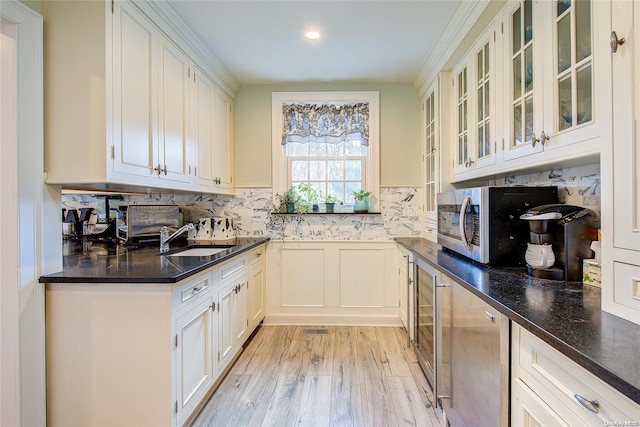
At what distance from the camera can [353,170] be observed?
3326 mm

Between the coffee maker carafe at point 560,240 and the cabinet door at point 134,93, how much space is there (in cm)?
208

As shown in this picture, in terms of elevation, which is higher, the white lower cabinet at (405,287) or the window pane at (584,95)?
the window pane at (584,95)

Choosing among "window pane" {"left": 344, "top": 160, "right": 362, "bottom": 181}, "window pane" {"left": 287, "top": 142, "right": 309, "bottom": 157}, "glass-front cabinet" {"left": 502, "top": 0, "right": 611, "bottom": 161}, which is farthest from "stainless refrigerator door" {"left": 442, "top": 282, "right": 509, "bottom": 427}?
"window pane" {"left": 287, "top": 142, "right": 309, "bottom": 157}

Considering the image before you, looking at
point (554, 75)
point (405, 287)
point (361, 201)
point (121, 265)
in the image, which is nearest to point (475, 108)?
point (554, 75)

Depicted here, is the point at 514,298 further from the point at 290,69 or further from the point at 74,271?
the point at 290,69

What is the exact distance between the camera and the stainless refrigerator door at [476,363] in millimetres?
1036

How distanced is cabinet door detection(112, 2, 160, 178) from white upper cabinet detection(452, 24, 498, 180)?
6.89ft

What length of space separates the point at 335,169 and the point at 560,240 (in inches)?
89.2

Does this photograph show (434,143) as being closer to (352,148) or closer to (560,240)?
(352,148)

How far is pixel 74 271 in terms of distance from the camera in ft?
5.10

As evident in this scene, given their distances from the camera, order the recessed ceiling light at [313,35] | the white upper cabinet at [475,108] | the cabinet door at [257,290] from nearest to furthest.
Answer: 1. the white upper cabinet at [475,108]
2. the recessed ceiling light at [313,35]
3. the cabinet door at [257,290]

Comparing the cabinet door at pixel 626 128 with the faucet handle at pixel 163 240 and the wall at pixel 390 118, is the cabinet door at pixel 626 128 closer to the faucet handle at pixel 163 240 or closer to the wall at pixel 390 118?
the wall at pixel 390 118

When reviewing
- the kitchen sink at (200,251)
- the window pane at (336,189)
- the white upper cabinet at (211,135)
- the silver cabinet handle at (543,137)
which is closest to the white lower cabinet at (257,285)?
the kitchen sink at (200,251)

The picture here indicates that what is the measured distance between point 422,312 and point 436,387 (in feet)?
1.63
